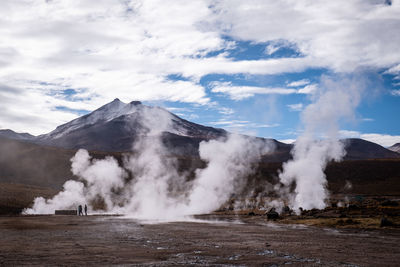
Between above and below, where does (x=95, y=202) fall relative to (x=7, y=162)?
below

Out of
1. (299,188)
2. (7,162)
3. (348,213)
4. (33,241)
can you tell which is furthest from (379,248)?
(7,162)

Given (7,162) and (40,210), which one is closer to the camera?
(40,210)

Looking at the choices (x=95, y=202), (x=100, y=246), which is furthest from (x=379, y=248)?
(x=95, y=202)

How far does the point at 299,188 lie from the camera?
5941 centimetres

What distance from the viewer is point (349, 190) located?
116 metres

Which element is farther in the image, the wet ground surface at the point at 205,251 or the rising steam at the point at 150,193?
the rising steam at the point at 150,193

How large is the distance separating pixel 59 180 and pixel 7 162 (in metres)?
26.9

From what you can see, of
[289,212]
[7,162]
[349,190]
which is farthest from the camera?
[7,162]

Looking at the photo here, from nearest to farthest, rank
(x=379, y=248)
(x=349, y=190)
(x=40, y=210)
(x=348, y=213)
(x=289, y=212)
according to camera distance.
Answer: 1. (x=379, y=248)
2. (x=348, y=213)
3. (x=289, y=212)
4. (x=40, y=210)
5. (x=349, y=190)

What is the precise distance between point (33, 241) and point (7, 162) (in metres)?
125

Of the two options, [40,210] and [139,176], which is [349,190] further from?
[40,210]

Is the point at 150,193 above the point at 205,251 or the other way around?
above

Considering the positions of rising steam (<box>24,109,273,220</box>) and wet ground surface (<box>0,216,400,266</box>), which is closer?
wet ground surface (<box>0,216,400,266</box>)

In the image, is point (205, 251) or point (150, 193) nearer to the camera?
point (205, 251)
